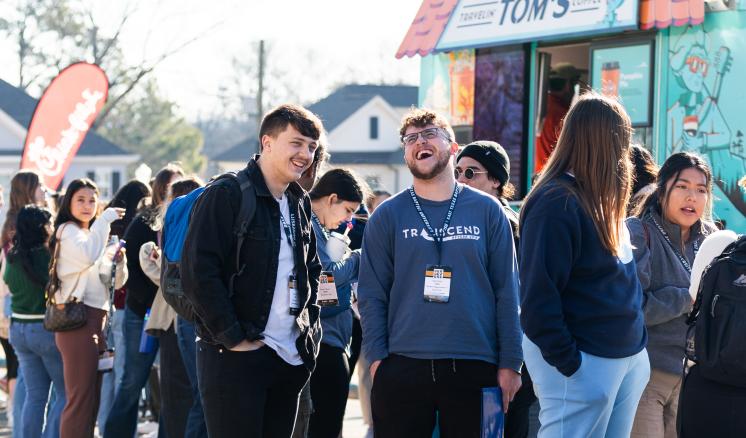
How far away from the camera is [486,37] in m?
10.4

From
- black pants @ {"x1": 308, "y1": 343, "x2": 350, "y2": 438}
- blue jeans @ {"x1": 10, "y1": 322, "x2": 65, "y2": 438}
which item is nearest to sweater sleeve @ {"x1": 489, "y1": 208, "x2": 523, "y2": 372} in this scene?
black pants @ {"x1": 308, "y1": 343, "x2": 350, "y2": 438}

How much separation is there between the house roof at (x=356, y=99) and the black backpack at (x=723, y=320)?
5227cm

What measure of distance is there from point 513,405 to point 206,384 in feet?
5.13

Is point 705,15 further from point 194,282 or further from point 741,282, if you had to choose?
point 194,282

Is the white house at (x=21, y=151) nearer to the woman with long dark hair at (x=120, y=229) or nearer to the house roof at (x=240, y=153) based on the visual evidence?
the house roof at (x=240, y=153)

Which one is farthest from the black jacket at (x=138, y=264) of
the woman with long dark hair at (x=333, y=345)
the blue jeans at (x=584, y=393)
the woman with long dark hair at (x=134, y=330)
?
the blue jeans at (x=584, y=393)

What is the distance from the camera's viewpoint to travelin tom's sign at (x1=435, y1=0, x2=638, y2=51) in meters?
9.15

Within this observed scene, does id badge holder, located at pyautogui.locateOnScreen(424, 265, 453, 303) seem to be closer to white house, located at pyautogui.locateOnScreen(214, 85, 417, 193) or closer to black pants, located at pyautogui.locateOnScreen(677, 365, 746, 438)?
black pants, located at pyautogui.locateOnScreen(677, 365, 746, 438)

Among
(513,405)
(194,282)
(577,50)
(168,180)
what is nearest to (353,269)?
(513,405)

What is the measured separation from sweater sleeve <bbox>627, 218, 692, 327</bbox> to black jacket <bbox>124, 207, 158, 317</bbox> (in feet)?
11.1

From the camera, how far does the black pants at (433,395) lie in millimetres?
4387

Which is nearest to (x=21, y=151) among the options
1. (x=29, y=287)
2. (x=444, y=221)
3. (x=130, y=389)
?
(x=29, y=287)

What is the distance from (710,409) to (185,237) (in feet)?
7.35

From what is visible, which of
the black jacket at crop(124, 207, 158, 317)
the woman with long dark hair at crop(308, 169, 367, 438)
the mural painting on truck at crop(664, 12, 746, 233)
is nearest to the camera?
the woman with long dark hair at crop(308, 169, 367, 438)
